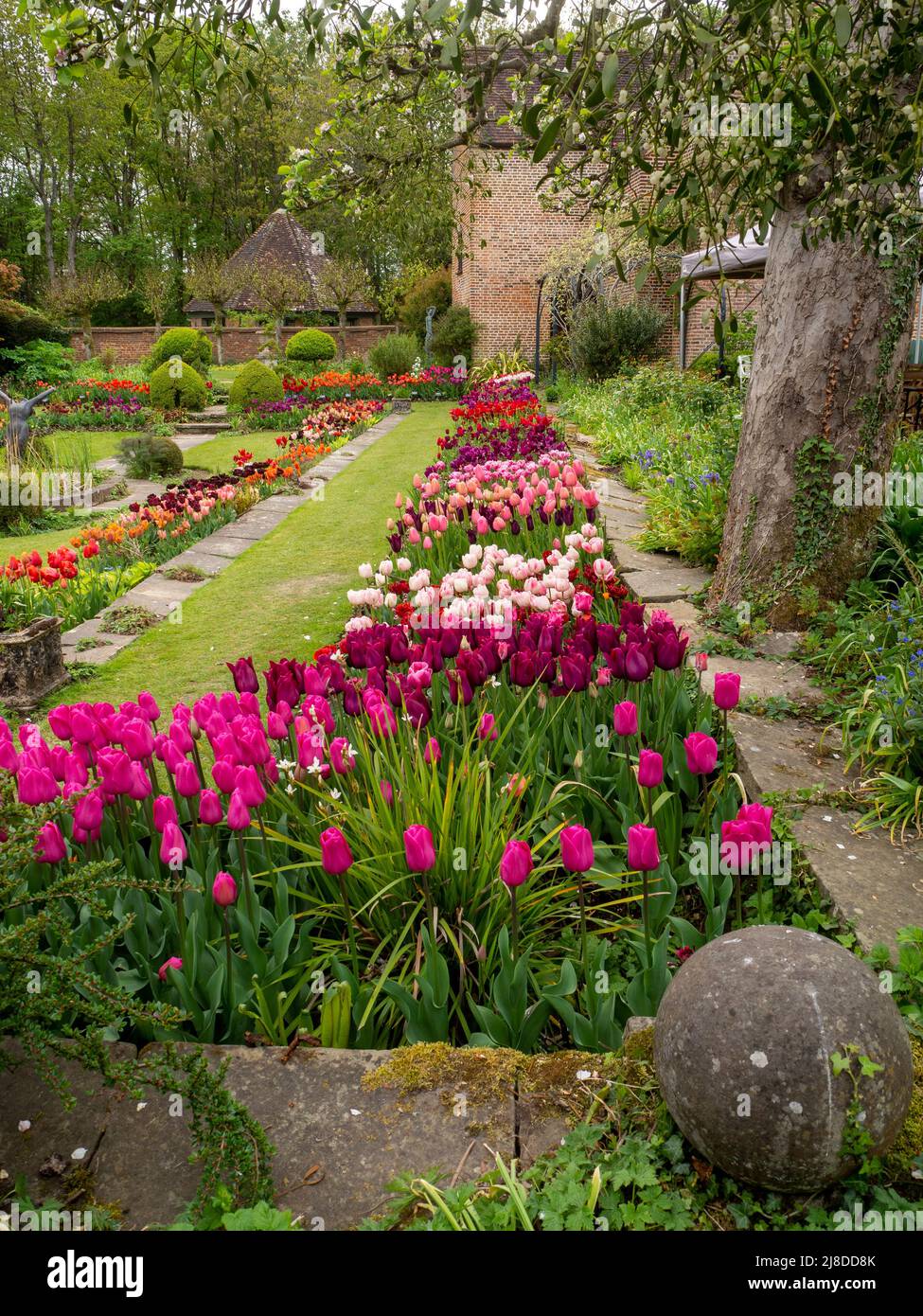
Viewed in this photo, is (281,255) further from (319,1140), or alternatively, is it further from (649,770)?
(319,1140)

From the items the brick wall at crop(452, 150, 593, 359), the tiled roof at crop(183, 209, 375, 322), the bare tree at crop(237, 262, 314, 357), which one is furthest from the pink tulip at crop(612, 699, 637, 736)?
the tiled roof at crop(183, 209, 375, 322)

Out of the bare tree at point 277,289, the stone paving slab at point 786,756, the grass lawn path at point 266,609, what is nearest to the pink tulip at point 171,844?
the stone paving slab at point 786,756

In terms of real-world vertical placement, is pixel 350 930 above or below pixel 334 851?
below

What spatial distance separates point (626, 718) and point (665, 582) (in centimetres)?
314

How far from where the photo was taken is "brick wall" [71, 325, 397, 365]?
3553cm

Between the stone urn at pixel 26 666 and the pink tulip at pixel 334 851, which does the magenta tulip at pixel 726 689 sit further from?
the stone urn at pixel 26 666

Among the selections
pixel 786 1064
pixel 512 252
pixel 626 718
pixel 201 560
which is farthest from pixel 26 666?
pixel 512 252

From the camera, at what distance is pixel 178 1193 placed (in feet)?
6.20

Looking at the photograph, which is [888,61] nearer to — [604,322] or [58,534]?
[58,534]

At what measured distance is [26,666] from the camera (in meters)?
5.63

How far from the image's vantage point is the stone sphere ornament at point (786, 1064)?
5.46ft

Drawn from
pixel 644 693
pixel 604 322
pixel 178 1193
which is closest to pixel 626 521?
pixel 644 693

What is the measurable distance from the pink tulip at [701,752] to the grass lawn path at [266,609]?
3571 millimetres

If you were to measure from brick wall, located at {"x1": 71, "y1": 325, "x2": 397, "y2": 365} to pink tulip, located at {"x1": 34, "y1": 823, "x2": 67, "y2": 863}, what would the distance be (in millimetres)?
33836
